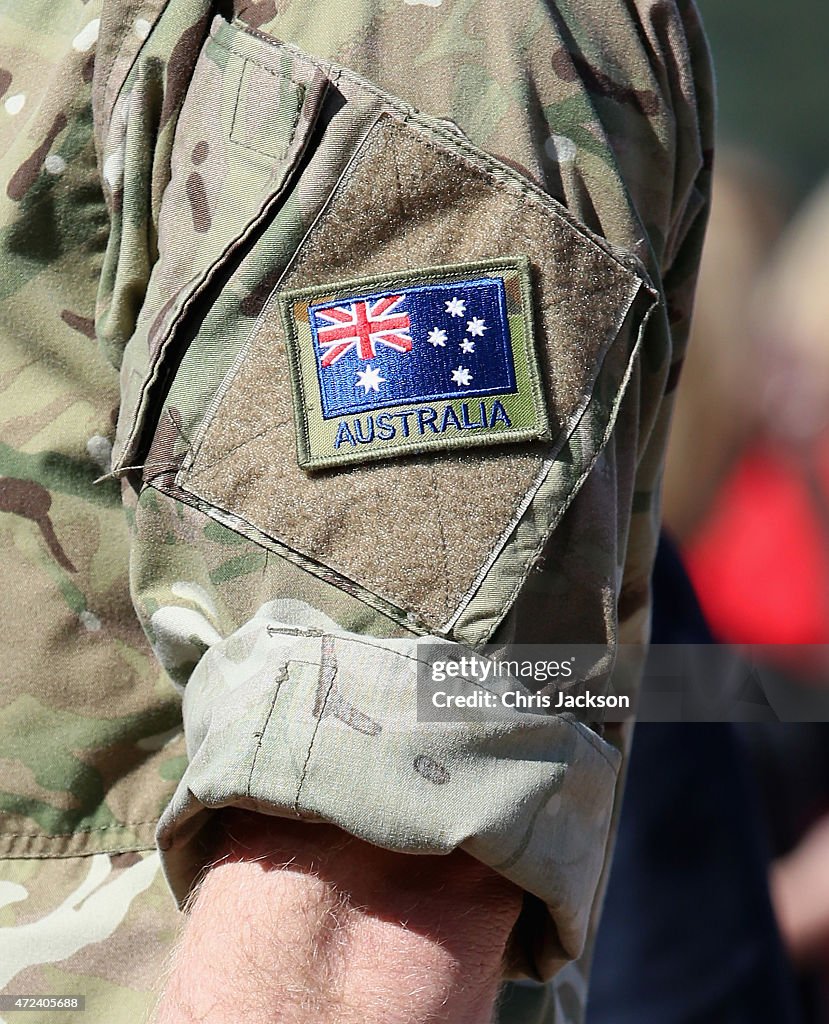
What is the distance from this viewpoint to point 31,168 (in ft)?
2.91

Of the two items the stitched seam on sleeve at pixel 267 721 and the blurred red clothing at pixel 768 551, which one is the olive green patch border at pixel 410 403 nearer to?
the stitched seam on sleeve at pixel 267 721

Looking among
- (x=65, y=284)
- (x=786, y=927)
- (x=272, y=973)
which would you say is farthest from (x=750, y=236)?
(x=272, y=973)

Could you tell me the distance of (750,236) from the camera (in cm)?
292

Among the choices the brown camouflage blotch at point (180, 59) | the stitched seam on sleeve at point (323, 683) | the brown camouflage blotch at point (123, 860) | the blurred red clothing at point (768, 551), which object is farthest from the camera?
the blurred red clothing at point (768, 551)

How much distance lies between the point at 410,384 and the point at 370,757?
236 mm

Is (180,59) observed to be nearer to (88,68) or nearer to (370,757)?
(88,68)

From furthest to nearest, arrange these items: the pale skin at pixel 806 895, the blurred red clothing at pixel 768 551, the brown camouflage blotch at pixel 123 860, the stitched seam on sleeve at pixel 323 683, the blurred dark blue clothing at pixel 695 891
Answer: the blurred red clothing at pixel 768 551 < the pale skin at pixel 806 895 < the blurred dark blue clothing at pixel 695 891 < the brown camouflage blotch at pixel 123 860 < the stitched seam on sleeve at pixel 323 683

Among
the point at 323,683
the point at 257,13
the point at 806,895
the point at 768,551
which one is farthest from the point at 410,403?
the point at 768,551

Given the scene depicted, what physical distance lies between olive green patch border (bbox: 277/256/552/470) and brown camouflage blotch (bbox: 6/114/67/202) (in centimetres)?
28

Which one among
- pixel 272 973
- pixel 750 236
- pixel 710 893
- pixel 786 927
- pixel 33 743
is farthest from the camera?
pixel 750 236

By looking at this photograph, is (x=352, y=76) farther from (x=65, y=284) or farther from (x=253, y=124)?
(x=65, y=284)

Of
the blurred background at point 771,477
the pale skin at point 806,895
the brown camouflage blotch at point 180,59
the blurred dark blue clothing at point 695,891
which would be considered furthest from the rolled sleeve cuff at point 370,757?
the pale skin at point 806,895

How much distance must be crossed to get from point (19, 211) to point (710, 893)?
5.29 feet

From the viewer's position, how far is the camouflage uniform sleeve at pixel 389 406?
72cm
